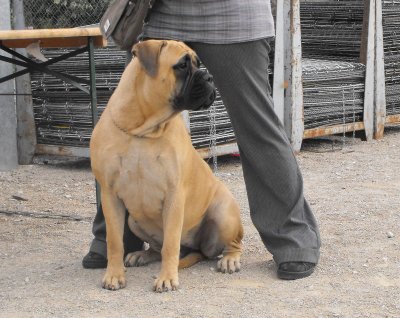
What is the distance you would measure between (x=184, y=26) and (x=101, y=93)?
10.1 ft

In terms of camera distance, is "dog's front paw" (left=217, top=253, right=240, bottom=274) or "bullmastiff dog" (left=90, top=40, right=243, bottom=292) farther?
"dog's front paw" (left=217, top=253, right=240, bottom=274)

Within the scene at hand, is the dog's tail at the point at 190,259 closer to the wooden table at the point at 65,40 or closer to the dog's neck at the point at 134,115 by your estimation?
the dog's neck at the point at 134,115

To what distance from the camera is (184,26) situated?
13.5 feet

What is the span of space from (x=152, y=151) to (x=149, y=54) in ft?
1.45

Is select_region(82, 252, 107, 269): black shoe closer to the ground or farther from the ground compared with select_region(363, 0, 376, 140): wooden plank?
closer to the ground

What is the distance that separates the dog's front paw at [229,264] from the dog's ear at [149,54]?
3.65 feet

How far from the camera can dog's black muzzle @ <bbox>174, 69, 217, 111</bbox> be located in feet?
12.5

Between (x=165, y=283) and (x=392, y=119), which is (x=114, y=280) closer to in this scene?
(x=165, y=283)

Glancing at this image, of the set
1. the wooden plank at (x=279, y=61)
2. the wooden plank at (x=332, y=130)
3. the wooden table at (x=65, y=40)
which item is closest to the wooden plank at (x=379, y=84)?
the wooden plank at (x=332, y=130)

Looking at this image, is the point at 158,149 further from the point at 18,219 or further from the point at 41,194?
the point at 41,194

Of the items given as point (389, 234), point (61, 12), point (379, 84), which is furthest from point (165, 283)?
point (379, 84)

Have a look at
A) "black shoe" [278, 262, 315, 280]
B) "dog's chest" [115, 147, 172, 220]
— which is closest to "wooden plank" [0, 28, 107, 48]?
"dog's chest" [115, 147, 172, 220]

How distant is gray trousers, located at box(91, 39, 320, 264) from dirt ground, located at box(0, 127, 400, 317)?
19cm

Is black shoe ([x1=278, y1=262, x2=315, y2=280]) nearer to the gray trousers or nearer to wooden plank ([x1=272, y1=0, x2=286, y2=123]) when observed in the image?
the gray trousers
